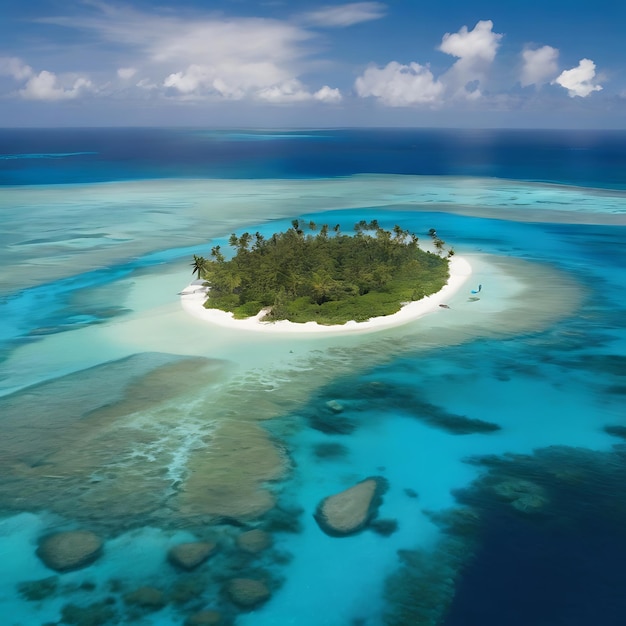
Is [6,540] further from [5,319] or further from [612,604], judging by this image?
[5,319]

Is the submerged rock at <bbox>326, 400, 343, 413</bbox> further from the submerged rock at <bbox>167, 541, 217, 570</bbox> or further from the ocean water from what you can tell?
the submerged rock at <bbox>167, 541, 217, 570</bbox>

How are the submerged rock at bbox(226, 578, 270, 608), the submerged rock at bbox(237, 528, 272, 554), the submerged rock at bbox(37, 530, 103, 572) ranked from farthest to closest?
the submerged rock at bbox(237, 528, 272, 554)
the submerged rock at bbox(37, 530, 103, 572)
the submerged rock at bbox(226, 578, 270, 608)

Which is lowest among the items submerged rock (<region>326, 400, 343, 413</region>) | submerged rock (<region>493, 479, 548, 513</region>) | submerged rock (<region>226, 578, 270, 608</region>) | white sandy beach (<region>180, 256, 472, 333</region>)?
submerged rock (<region>226, 578, 270, 608</region>)

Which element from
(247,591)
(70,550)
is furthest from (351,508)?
(70,550)

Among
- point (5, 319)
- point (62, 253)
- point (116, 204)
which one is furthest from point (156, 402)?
point (116, 204)

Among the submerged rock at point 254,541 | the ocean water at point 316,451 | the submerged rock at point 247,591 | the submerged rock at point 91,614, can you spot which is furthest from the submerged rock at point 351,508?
the submerged rock at point 91,614

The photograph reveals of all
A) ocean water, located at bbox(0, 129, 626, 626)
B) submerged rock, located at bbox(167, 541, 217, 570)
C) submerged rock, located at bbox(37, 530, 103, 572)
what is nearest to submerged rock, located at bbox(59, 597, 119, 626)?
ocean water, located at bbox(0, 129, 626, 626)

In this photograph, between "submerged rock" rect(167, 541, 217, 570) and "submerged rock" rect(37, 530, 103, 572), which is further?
"submerged rock" rect(37, 530, 103, 572)
